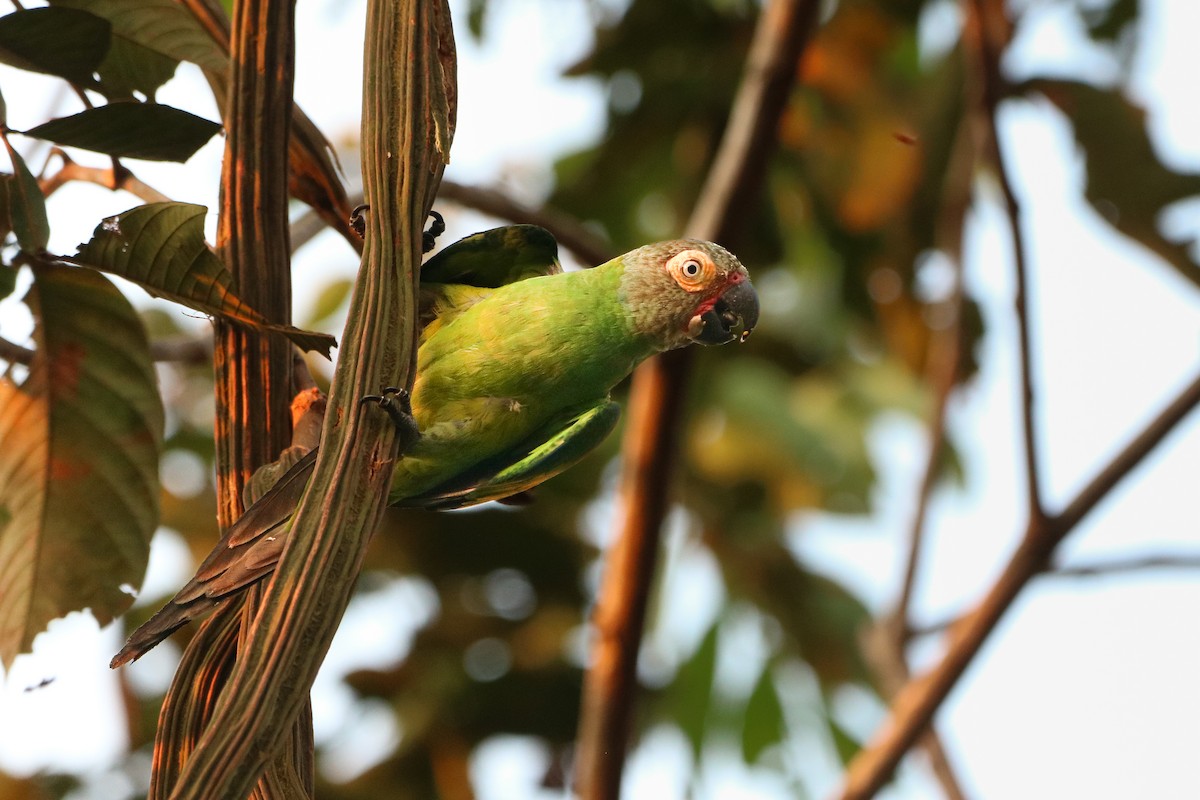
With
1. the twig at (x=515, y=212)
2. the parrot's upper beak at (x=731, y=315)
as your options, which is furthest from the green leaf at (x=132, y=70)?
the twig at (x=515, y=212)

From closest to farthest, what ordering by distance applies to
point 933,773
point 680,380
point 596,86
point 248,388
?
1. point 248,388
2. point 680,380
3. point 933,773
4. point 596,86

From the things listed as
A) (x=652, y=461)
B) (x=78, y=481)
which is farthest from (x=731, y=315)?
(x=652, y=461)

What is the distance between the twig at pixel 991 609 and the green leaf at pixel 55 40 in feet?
11.2

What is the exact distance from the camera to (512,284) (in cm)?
260

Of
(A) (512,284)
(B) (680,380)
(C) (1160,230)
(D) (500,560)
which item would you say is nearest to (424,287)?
(A) (512,284)

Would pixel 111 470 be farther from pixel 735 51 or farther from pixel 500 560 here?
pixel 735 51

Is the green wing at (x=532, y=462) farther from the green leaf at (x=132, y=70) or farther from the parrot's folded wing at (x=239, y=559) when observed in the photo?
the green leaf at (x=132, y=70)

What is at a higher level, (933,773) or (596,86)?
(596,86)

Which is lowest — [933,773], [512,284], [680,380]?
[933,773]

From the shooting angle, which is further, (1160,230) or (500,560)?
(500,560)

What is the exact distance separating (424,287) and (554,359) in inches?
13.0

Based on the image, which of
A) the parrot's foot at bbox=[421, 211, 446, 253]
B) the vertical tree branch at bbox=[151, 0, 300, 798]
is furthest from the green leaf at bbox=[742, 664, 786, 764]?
the vertical tree branch at bbox=[151, 0, 300, 798]

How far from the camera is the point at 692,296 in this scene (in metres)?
2.69

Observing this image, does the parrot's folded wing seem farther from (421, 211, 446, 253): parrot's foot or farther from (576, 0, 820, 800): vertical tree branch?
(576, 0, 820, 800): vertical tree branch
